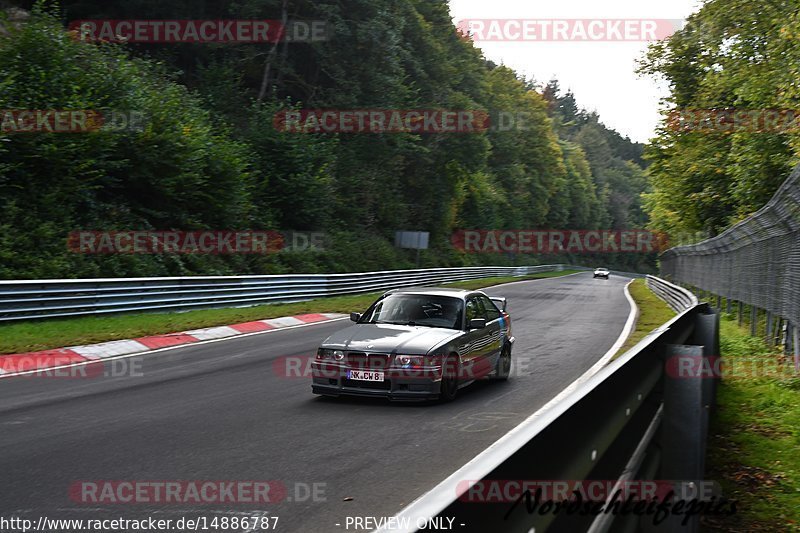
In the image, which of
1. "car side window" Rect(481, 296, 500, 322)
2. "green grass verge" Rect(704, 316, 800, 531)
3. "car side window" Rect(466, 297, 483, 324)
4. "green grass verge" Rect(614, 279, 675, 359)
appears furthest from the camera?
"green grass verge" Rect(614, 279, 675, 359)

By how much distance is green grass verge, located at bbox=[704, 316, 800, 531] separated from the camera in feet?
18.7

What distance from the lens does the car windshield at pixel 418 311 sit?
1062 cm

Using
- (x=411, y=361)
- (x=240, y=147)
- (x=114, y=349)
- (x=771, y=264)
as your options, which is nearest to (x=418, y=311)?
(x=411, y=361)

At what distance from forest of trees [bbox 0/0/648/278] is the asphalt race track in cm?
1173

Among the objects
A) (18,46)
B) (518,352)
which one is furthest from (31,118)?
(518,352)

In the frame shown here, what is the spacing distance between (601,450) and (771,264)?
1183cm

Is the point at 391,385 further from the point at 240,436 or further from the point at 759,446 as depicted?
the point at 759,446

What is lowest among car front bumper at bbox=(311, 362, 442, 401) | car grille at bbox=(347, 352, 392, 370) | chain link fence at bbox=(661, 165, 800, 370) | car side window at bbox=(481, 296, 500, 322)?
car front bumper at bbox=(311, 362, 442, 401)

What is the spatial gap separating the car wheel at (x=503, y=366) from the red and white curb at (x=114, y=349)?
645 cm

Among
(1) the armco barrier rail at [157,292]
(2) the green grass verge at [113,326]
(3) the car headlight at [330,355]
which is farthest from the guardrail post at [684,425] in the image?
(1) the armco barrier rail at [157,292]

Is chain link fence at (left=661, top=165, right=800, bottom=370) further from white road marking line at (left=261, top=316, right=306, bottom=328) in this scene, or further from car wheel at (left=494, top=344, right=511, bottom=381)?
white road marking line at (left=261, top=316, right=306, bottom=328)

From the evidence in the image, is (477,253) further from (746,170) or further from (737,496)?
(737,496)

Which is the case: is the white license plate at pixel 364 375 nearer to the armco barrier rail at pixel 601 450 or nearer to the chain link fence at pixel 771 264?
the armco barrier rail at pixel 601 450

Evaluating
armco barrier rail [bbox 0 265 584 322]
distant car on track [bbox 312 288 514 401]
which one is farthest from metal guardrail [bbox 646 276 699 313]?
Result: armco barrier rail [bbox 0 265 584 322]
